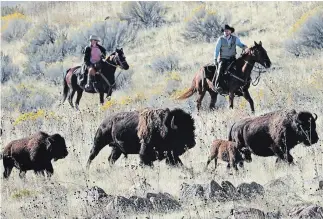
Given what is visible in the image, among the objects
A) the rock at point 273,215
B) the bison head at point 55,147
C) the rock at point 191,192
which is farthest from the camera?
the bison head at point 55,147

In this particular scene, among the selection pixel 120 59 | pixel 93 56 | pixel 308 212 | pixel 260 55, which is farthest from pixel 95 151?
pixel 93 56

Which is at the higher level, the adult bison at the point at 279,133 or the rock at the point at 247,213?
the rock at the point at 247,213

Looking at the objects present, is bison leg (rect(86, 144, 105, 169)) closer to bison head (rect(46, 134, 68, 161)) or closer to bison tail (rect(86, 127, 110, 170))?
bison tail (rect(86, 127, 110, 170))

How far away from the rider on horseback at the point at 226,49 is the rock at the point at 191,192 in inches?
376

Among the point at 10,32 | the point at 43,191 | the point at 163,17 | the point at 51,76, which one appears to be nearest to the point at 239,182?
the point at 43,191

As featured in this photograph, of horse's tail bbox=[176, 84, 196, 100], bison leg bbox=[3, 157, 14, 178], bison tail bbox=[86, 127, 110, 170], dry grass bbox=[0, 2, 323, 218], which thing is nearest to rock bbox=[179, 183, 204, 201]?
dry grass bbox=[0, 2, 323, 218]

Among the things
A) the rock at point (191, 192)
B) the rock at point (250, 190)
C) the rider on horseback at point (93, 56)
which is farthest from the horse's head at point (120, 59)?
the rock at point (250, 190)

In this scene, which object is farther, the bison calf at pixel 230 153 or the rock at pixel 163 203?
the bison calf at pixel 230 153

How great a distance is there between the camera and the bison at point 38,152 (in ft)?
50.6

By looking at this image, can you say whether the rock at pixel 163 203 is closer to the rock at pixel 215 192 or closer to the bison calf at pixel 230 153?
the rock at pixel 215 192

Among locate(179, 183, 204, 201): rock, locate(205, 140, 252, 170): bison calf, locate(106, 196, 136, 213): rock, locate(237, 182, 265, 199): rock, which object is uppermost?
locate(237, 182, 265, 199): rock

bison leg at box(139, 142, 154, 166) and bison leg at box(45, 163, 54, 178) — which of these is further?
bison leg at box(45, 163, 54, 178)

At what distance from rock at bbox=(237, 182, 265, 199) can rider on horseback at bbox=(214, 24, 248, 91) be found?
9.84m

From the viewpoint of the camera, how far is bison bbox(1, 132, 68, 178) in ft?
50.6
